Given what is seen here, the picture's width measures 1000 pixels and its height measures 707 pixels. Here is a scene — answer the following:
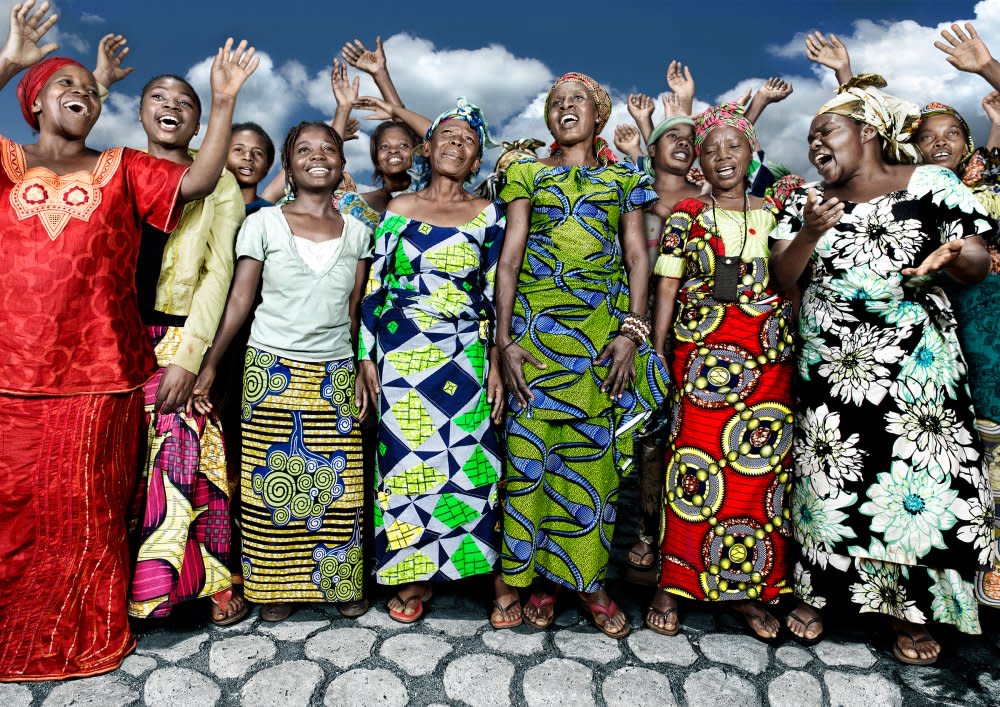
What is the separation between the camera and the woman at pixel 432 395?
3.20 meters

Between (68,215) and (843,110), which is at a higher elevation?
(843,110)

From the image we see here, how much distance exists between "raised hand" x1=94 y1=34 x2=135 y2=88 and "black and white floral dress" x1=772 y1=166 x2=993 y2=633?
4008 mm

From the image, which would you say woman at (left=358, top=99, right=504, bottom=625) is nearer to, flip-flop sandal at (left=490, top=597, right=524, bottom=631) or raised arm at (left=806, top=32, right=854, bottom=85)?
flip-flop sandal at (left=490, top=597, right=524, bottom=631)

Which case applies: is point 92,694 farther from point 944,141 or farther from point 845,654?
point 944,141

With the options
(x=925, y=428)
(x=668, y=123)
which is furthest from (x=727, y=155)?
(x=925, y=428)

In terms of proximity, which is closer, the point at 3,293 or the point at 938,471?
the point at 3,293

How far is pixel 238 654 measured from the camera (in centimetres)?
293

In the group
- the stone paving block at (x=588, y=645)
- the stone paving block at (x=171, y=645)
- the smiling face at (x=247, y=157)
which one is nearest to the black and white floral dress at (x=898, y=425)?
the stone paving block at (x=588, y=645)

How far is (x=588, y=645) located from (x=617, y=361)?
1.36 meters

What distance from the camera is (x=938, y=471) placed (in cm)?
293

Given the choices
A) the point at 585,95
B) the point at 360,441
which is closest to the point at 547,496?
the point at 360,441

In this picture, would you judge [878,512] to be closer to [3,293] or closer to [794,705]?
[794,705]

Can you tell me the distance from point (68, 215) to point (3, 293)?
17.0 inches

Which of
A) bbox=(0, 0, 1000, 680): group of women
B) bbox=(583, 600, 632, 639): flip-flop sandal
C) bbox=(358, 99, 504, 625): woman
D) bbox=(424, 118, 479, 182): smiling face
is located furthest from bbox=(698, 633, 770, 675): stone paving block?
bbox=(424, 118, 479, 182): smiling face
